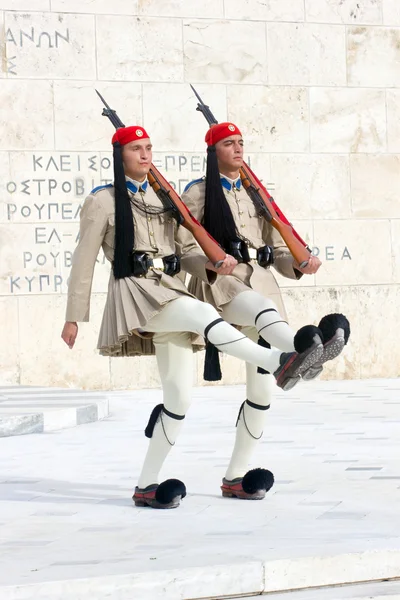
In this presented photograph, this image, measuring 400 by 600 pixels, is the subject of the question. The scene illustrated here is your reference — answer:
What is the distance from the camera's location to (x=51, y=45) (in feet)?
40.1

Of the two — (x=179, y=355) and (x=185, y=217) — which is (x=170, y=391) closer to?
(x=179, y=355)

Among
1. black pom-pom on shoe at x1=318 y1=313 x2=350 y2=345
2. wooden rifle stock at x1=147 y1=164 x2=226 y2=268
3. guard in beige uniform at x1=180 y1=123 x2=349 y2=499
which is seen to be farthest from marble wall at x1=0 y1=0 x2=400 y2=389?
black pom-pom on shoe at x1=318 y1=313 x2=350 y2=345

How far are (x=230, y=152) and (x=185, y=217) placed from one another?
45cm

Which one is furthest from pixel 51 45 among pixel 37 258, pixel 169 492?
pixel 169 492

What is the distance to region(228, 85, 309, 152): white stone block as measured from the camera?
41.3 ft

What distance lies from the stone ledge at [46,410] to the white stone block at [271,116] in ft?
11.2

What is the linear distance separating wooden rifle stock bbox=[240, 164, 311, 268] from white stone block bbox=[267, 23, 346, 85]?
699 cm

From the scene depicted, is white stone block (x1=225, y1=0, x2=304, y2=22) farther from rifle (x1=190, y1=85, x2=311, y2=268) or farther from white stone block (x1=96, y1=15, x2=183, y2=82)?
rifle (x1=190, y1=85, x2=311, y2=268)

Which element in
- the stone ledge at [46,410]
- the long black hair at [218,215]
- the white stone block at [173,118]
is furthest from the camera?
the white stone block at [173,118]

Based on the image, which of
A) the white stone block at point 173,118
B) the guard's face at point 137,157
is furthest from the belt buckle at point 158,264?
the white stone block at point 173,118

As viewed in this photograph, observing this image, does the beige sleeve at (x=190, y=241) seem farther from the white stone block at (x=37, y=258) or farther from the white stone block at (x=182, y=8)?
the white stone block at (x=182, y=8)

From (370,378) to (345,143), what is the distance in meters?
2.46

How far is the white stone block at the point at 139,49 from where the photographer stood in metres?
12.3

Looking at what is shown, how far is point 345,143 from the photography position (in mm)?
12859
